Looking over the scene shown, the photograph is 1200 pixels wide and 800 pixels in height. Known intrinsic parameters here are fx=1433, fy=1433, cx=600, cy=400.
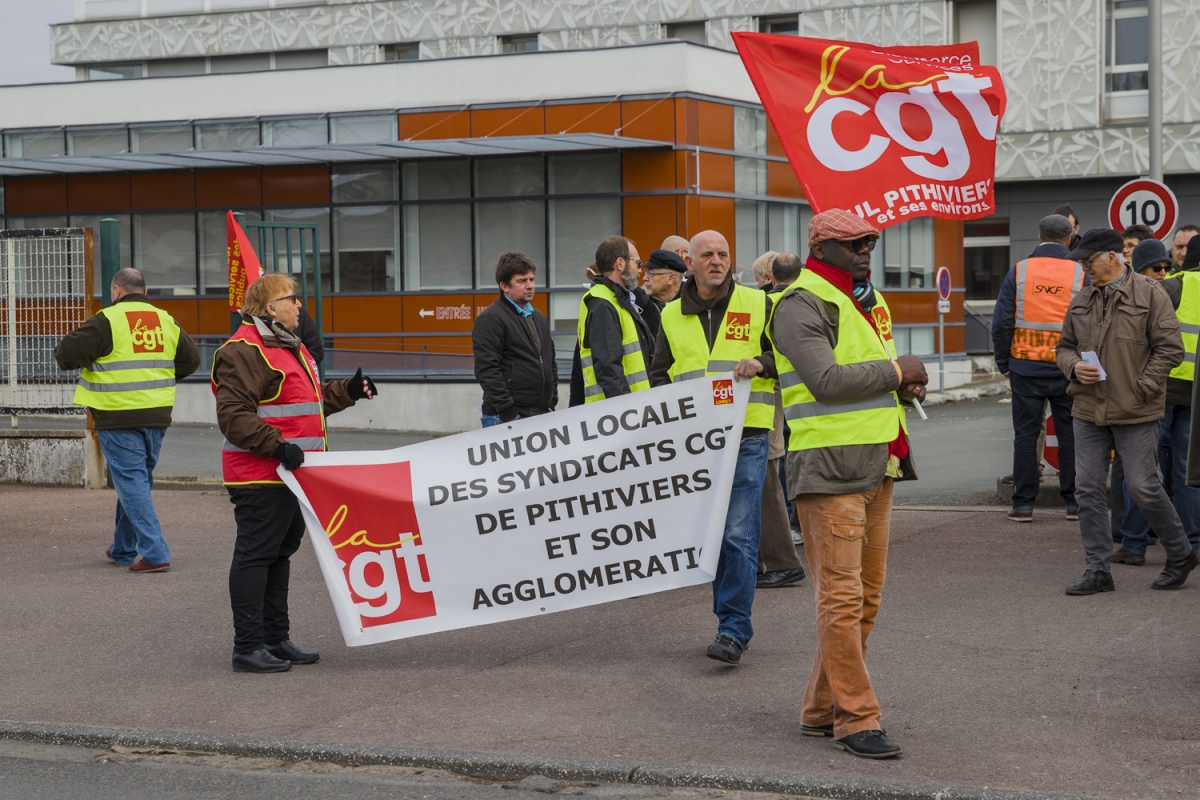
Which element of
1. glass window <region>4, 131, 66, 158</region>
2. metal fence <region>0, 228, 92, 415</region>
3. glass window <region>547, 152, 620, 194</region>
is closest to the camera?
metal fence <region>0, 228, 92, 415</region>

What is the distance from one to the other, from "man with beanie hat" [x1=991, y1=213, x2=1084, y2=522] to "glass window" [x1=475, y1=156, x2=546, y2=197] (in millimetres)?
16040

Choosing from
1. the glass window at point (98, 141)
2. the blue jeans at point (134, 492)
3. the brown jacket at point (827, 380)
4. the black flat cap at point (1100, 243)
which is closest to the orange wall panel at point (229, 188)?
the glass window at point (98, 141)

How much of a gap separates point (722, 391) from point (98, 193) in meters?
24.8

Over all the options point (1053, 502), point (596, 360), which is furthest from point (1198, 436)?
point (1053, 502)

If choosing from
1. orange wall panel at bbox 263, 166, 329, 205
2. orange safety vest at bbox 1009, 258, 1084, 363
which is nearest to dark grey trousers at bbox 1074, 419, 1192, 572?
orange safety vest at bbox 1009, 258, 1084, 363

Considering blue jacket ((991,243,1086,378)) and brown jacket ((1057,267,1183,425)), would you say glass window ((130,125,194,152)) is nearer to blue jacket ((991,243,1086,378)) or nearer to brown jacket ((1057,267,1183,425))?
blue jacket ((991,243,1086,378))

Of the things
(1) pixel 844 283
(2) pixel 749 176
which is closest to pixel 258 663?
(1) pixel 844 283

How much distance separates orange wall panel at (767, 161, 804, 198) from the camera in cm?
2680

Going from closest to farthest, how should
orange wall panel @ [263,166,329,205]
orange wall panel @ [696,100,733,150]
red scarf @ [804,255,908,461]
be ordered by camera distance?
1. red scarf @ [804,255,908,461]
2. orange wall panel @ [696,100,733,150]
3. orange wall panel @ [263,166,329,205]

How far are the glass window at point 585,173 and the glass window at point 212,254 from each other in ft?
21.6

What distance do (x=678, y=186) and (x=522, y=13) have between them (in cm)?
1518

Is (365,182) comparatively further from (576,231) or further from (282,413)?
(282,413)

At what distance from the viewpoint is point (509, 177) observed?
26.2 m

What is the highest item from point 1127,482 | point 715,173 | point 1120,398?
point 715,173
